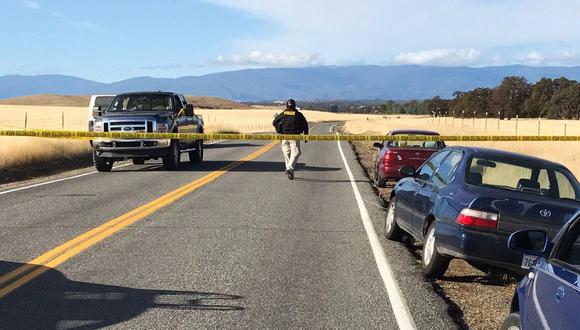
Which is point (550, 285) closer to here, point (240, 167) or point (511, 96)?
point (240, 167)

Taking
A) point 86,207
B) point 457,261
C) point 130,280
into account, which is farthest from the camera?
point 86,207

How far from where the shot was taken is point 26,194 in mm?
12703

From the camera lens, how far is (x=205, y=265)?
6906 millimetres

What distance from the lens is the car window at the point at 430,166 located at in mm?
7660

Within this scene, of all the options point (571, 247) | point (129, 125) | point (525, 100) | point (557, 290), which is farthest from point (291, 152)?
point (525, 100)

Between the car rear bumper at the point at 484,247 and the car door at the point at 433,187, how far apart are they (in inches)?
34.9

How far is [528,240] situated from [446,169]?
3816mm

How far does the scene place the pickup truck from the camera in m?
17.0

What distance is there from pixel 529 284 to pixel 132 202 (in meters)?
9.03

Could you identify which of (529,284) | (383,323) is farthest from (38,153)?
(529,284)

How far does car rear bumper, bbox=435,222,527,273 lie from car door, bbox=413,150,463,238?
886mm

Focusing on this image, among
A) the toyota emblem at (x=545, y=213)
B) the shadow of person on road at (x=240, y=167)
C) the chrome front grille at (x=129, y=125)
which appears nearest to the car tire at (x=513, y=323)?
the toyota emblem at (x=545, y=213)

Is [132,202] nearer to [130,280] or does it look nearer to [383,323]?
[130,280]

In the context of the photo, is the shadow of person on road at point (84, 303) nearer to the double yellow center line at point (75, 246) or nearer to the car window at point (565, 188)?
the double yellow center line at point (75, 246)
